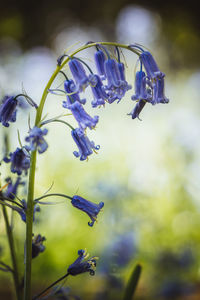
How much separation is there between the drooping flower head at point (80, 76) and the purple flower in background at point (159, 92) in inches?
6.6

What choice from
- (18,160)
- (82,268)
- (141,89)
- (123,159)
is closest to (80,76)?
(141,89)

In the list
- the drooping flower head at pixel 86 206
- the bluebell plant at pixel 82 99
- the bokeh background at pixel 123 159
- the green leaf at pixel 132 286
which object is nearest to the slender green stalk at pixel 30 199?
the bluebell plant at pixel 82 99

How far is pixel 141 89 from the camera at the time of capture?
0.77m

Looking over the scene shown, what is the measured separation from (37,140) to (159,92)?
338 millimetres

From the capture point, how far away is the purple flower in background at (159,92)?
79 centimetres

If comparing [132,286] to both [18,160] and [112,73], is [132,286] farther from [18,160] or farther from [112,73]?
[112,73]

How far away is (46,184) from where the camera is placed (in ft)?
9.19

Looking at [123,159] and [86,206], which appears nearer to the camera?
[86,206]

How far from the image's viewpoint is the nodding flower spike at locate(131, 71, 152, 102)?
768 mm

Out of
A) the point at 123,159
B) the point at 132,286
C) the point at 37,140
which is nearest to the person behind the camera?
the point at 37,140

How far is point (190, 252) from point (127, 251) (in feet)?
1.71

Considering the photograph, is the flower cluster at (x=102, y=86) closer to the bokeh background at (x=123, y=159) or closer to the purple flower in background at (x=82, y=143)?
the purple flower in background at (x=82, y=143)

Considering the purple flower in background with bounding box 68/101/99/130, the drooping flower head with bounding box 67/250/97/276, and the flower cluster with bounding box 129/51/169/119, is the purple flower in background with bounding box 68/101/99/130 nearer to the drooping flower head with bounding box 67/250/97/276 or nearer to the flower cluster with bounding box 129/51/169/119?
the flower cluster with bounding box 129/51/169/119

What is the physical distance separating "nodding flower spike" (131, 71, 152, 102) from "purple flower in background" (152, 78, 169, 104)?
25 millimetres
